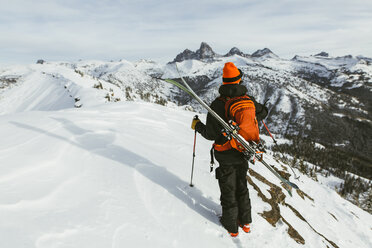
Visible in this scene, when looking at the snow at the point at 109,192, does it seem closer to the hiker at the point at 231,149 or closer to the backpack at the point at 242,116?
the hiker at the point at 231,149

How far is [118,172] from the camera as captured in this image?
5184mm

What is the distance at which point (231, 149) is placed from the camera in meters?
4.53

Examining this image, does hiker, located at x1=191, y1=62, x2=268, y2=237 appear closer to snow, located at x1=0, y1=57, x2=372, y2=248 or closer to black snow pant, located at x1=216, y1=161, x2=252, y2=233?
black snow pant, located at x1=216, y1=161, x2=252, y2=233

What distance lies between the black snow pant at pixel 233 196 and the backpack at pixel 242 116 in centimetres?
57

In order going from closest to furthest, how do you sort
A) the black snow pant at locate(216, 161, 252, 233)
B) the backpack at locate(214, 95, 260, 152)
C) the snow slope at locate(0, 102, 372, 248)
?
the snow slope at locate(0, 102, 372, 248)
the backpack at locate(214, 95, 260, 152)
the black snow pant at locate(216, 161, 252, 233)

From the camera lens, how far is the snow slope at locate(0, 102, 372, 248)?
3.42m

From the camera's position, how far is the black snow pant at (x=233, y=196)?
4.52 metres

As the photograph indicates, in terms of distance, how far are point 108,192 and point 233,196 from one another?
9.27 feet

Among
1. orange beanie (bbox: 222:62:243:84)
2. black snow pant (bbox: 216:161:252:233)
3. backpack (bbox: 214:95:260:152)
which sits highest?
orange beanie (bbox: 222:62:243:84)

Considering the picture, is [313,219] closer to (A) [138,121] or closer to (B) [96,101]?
(A) [138,121]

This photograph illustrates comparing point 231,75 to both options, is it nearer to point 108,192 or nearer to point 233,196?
point 233,196

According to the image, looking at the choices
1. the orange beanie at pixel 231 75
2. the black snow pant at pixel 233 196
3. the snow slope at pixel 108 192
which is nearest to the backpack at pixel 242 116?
the orange beanie at pixel 231 75

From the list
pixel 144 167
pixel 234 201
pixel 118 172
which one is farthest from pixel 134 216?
pixel 234 201

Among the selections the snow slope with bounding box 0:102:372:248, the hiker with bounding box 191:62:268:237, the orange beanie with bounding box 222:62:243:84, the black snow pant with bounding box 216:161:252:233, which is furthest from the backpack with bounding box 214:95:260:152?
the snow slope with bounding box 0:102:372:248
